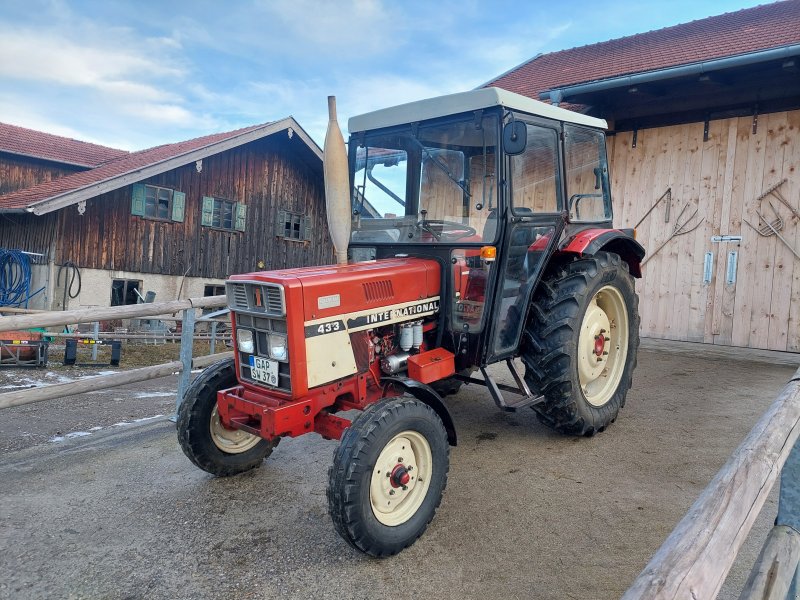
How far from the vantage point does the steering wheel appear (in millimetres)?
A: 3422

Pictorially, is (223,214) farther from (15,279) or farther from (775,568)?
(775,568)

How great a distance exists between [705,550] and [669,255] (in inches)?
283

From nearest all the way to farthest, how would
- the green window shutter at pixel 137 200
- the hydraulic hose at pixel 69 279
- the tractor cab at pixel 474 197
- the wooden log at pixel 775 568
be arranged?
the wooden log at pixel 775 568 → the tractor cab at pixel 474 197 → the hydraulic hose at pixel 69 279 → the green window shutter at pixel 137 200

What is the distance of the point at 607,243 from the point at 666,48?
5.63 meters

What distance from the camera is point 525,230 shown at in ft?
11.6

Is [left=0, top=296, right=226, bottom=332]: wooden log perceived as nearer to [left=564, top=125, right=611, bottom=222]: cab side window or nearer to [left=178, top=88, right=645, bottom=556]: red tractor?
[left=178, top=88, right=645, bottom=556]: red tractor

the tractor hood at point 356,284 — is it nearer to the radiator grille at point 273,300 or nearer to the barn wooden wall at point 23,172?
the radiator grille at point 273,300

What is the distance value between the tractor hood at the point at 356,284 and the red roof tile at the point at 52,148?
15889 millimetres

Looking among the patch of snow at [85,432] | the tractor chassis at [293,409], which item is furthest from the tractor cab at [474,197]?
the patch of snow at [85,432]

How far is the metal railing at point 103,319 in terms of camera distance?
320cm

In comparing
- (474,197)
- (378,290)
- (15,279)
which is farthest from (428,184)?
(15,279)

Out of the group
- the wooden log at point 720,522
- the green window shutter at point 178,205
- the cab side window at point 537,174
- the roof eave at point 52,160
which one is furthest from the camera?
the roof eave at point 52,160

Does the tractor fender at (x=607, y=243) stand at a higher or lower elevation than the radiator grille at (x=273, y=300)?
higher

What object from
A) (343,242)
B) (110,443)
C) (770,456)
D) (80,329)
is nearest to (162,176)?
(80,329)
